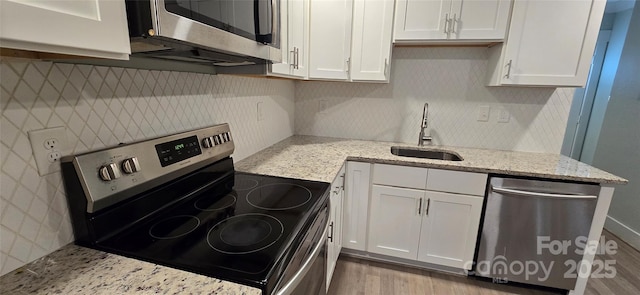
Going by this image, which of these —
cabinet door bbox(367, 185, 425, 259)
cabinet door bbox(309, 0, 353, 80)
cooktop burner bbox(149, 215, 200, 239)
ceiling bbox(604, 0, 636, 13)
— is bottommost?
cabinet door bbox(367, 185, 425, 259)

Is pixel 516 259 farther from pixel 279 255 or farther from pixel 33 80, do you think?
pixel 33 80

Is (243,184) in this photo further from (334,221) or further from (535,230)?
(535,230)

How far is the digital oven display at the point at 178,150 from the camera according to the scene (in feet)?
3.30

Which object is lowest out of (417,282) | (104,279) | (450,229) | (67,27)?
(417,282)

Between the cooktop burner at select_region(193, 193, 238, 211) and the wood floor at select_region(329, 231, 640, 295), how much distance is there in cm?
110

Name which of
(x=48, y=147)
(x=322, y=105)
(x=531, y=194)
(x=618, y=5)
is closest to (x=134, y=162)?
(x=48, y=147)

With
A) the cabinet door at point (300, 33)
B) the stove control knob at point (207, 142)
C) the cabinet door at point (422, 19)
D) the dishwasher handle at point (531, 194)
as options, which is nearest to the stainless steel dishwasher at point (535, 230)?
the dishwasher handle at point (531, 194)

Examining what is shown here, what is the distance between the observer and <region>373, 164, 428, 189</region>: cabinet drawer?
185 centimetres

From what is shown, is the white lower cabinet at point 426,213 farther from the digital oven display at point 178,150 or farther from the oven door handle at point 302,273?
the digital oven display at point 178,150

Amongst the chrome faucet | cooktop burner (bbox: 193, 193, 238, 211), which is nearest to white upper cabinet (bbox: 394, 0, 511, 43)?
the chrome faucet

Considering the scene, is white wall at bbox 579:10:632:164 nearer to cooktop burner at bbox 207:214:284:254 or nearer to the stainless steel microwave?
the stainless steel microwave

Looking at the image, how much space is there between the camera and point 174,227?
0.92 metres

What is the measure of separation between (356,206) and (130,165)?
1.50 meters

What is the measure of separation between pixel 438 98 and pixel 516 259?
1.26m
